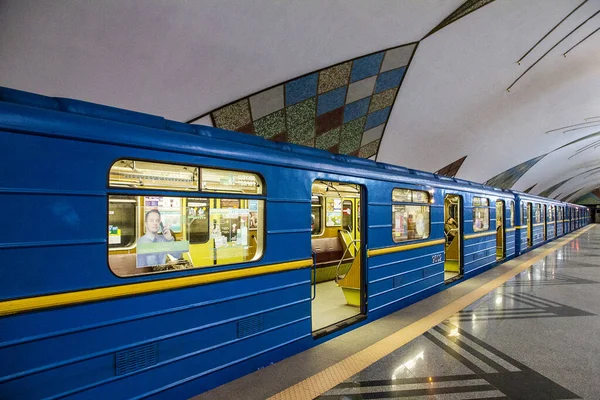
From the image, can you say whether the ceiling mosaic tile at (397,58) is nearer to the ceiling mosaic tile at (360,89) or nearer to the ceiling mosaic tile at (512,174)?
the ceiling mosaic tile at (360,89)

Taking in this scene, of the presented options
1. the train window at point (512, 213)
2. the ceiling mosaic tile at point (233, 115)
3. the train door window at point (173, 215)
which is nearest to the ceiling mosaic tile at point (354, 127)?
the ceiling mosaic tile at point (233, 115)

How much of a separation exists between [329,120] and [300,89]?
1605 millimetres

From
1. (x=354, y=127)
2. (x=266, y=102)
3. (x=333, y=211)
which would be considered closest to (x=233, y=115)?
(x=266, y=102)

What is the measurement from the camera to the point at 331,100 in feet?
28.3

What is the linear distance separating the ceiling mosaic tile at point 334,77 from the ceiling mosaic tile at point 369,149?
3378 mm

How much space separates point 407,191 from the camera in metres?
6.26

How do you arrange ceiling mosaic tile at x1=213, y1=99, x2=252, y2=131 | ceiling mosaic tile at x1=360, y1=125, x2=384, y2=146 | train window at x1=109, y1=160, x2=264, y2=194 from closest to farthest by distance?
train window at x1=109, y1=160, x2=264, y2=194 → ceiling mosaic tile at x1=213, y1=99, x2=252, y2=131 → ceiling mosaic tile at x1=360, y1=125, x2=384, y2=146

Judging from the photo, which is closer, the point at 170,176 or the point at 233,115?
the point at 170,176

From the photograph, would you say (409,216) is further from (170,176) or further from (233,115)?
(170,176)

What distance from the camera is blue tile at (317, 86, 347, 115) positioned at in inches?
331

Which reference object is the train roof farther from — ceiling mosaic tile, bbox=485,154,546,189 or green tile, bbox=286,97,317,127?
ceiling mosaic tile, bbox=485,154,546,189

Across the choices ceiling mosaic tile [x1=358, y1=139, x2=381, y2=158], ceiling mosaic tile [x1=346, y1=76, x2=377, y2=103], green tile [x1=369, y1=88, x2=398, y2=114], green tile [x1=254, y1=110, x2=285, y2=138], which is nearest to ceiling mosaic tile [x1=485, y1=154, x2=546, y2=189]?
ceiling mosaic tile [x1=358, y1=139, x2=381, y2=158]

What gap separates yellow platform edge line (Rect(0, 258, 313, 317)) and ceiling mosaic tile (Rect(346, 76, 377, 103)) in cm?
612

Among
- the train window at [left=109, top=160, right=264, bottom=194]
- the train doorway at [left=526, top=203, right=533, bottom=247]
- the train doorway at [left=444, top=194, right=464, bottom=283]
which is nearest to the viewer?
the train window at [left=109, top=160, right=264, bottom=194]
